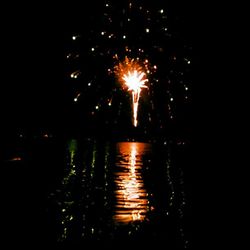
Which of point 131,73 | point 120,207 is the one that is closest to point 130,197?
point 120,207

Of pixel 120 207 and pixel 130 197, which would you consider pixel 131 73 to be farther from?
pixel 120 207

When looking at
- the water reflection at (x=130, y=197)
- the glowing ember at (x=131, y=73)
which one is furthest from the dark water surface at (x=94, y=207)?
the glowing ember at (x=131, y=73)

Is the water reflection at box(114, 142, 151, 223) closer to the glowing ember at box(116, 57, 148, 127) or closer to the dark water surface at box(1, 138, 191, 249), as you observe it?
the dark water surface at box(1, 138, 191, 249)

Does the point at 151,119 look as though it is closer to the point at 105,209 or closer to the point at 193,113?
the point at 193,113

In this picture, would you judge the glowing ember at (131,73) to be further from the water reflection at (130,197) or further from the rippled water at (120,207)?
the rippled water at (120,207)

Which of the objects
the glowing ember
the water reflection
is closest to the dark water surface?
the water reflection

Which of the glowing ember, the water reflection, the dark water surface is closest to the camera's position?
the dark water surface

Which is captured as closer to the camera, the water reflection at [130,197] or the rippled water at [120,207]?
the rippled water at [120,207]

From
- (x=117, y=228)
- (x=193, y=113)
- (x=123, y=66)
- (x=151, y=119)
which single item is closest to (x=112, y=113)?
(x=151, y=119)

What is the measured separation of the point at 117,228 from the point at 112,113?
6177 cm

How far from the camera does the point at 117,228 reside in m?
8.22

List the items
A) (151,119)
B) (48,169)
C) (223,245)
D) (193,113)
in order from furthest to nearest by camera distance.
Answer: (151,119)
(193,113)
(48,169)
(223,245)

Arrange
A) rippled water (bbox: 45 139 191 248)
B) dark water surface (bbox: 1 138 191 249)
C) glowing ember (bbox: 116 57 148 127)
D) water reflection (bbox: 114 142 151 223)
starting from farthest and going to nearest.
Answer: glowing ember (bbox: 116 57 148 127), water reflection (bbox: 114 142 151 223), rippled water (bbox: 45 139 191 248), dark water surface (bbox: 1 138 191 249)

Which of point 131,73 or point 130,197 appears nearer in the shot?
point 130,197
